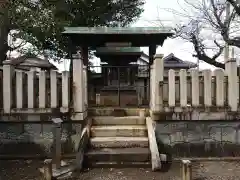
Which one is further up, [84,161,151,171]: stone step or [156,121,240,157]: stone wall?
[156,121,240,157]: stone wall

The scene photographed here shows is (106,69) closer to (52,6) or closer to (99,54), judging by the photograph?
(99,54)

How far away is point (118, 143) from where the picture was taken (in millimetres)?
7645

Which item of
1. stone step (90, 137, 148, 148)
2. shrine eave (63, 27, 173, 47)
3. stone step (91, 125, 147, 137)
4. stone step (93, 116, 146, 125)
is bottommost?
stone step (90, 137, 148, 148)

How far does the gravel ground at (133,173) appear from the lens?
640 centimetres

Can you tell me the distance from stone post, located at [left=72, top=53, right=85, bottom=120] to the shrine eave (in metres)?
2.74

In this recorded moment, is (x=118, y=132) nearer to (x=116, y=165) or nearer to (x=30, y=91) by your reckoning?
(x=116, y=165)

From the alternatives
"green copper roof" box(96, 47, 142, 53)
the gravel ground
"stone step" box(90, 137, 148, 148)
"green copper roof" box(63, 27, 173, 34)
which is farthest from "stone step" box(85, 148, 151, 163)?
"green copper roof" box(96, 47, 142, 53)

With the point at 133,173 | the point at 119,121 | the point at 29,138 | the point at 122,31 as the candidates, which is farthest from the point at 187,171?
the point at 122,31

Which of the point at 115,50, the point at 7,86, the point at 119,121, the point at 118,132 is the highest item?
the point at 115,50

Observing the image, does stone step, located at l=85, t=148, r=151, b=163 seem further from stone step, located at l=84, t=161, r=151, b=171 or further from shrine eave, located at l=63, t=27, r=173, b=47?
shrine eave, located at l=63, t=27, r=173, b=47

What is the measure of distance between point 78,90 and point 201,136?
3.30m

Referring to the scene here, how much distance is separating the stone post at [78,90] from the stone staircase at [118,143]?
1.94 ft

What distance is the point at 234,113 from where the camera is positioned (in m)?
7.93

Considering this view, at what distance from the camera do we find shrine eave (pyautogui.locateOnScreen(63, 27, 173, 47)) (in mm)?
10430
